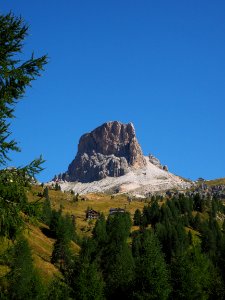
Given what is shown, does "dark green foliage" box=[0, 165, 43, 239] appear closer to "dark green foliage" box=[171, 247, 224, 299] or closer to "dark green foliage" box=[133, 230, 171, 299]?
"dark green foliage" box=[133, 230, 171, 299]

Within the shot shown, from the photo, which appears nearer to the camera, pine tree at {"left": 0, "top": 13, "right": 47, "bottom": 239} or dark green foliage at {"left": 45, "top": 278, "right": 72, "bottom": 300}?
pine tree at {"left": 0, "top": 13, "right": 47, "bottom": 239}

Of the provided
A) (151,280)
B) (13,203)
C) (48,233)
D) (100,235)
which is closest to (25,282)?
(151,280)

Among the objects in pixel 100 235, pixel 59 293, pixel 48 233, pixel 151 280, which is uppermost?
pixel 100 235

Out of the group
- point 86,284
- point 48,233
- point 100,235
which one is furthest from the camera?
point 48,233

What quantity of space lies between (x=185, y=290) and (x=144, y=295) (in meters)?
7.56

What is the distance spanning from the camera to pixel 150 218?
188 metres

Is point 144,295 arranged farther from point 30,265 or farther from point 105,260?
point 105,260

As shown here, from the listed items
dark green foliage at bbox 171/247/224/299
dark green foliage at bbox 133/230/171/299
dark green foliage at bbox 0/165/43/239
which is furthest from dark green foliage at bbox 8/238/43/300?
dark green foliage at bbox 0/165/43/239

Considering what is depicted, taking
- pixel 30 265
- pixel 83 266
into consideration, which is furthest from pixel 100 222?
pixel 83 266

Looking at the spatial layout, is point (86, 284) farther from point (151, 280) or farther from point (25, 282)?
point (25, 282)

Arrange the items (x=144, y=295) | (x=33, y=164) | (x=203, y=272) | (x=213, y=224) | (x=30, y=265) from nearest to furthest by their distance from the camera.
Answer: (x=33, y=164)
(x=144, y=295)
(x=203, y=272)
(x=30, y=265)
(x=213, y=224)

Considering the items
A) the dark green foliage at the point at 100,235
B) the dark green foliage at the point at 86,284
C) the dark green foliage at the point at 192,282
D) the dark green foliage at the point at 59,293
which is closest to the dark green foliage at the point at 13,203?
the dark green foliage at the point at 59,293

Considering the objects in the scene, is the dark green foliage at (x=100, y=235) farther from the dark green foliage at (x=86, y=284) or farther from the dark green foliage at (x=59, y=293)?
the dark green foliage at (x=59, y=293)

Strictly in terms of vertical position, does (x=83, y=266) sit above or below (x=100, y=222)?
below
